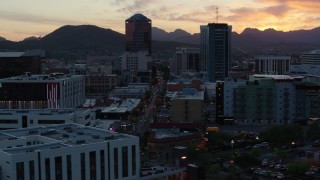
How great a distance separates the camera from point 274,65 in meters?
40.4

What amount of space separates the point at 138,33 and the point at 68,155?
5852cm

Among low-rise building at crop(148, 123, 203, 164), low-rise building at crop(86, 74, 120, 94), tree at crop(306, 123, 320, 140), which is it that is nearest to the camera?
low-rise building at crop(148, 123, 203, 164)

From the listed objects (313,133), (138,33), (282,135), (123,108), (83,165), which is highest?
(138,33)

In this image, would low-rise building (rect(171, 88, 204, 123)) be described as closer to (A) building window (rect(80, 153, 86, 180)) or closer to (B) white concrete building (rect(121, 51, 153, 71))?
(A) building window (rect(80, 153, 86, 180))

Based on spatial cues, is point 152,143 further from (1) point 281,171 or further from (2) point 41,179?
(2) point 41,179

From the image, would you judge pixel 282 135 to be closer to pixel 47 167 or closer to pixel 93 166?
pixel 93 166

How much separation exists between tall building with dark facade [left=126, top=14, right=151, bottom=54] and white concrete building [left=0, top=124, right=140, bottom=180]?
54.9 metres

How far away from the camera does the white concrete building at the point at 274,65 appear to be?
39719mm

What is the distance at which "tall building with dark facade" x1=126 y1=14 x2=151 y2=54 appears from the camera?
214 feet

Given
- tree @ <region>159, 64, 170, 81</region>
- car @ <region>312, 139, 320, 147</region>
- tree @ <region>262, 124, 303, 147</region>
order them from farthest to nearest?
tree @ <region>159, 64, 170, 81</region> → tree @ <region>262, 124, 303, 147</region> → car @ <region>312, 139, 320, 147</region>

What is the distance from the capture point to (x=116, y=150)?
9.00 metres

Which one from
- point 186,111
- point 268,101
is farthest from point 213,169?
point 268,101

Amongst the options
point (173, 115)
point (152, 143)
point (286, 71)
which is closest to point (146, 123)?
point (173, 115)

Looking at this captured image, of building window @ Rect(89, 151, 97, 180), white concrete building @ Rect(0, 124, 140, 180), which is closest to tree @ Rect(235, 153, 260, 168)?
white concrete building @ Rect(0, 124, 140, 180)
